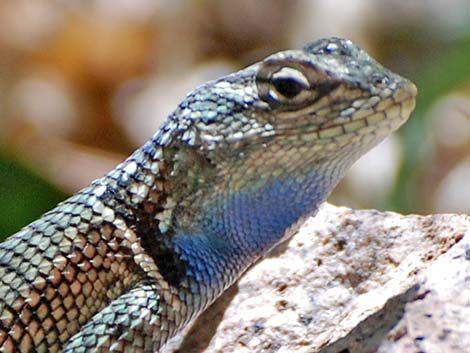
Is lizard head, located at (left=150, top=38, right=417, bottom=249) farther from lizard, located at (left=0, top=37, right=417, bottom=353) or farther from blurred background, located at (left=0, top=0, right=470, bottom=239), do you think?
blurred background, located at (left=0, top=0, right=470, bottom=239)

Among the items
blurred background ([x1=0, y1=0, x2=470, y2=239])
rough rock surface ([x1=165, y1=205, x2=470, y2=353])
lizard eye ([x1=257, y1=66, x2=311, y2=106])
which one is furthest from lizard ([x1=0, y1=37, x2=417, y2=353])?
blurred background ([x1=0, y1=0, x2=470, y2=239])

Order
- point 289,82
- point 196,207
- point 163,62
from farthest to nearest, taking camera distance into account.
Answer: point 163,62, point 196,207, point 289,82

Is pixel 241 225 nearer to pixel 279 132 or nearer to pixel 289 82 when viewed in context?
pixel 279 132

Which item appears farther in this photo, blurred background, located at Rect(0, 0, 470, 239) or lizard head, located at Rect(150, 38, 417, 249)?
blurred background, located at Rect(0, 0, 470, 239)

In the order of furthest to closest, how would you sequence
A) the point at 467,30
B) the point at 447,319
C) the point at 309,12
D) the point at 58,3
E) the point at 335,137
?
the point at 58,3
the point at 309,12
the point at 467,30
the point at 335,137
the point at 447,319

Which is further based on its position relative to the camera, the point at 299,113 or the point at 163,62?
the point at 163,62

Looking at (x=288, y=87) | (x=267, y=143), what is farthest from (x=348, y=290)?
(x=288, y=87)

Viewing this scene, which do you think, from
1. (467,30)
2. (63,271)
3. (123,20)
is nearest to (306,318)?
(63,271)

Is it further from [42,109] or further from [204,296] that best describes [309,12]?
[204,296]
